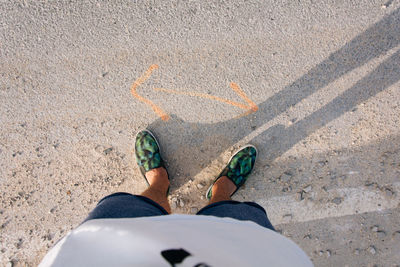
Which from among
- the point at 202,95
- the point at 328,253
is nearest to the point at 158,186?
the point at 202,95

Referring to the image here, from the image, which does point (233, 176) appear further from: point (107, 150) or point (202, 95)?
point (107, 150)

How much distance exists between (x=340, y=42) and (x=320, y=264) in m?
1.89

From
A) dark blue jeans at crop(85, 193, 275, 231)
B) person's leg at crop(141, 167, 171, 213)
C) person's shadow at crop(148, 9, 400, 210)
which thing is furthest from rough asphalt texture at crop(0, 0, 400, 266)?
dark blue jeans at crop(85, 193, 275, 231)

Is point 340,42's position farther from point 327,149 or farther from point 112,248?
point 112,248

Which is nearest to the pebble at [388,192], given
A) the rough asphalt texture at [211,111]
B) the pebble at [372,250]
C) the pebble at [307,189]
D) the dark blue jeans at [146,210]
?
the rough asphalt texture at [211,111]

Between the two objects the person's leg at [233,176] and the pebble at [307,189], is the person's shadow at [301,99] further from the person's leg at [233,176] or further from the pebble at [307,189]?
the pebble at [307,189]

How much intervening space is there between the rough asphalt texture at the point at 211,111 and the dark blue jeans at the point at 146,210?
56 centimetres

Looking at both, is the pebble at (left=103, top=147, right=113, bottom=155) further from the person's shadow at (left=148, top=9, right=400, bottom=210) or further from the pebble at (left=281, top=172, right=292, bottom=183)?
the pebble at (left=281, top=172, right=292, bottom=183)

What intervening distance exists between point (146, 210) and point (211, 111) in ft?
3.29

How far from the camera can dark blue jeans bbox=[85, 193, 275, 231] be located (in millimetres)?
1575

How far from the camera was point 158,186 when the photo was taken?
223 centimetres

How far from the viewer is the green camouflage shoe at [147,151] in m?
2.25

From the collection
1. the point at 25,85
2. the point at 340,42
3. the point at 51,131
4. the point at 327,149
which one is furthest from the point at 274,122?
the point at 25,85

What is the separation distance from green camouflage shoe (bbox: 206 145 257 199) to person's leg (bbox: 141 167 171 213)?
0.36m
